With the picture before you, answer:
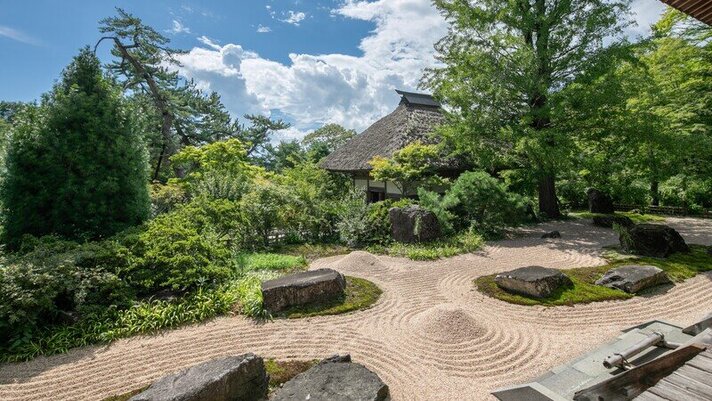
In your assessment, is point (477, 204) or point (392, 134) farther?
point (392, 134)

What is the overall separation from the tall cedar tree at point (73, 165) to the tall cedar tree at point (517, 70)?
36.0 ft

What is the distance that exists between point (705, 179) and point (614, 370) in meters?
18.6

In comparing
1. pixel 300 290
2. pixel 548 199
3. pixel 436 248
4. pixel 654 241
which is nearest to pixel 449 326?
pixel 300 290

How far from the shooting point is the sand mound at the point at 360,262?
8320 millimetres

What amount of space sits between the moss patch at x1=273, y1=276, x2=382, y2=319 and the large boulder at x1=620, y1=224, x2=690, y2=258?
22.7ft

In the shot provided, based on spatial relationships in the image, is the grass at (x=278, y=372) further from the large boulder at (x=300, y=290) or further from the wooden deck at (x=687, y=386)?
the wooden deck at (x=687, y=386)

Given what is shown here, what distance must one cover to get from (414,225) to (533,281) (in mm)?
4528

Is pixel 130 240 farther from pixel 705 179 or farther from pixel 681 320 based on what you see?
pixel 705 179

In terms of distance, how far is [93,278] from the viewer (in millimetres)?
5570

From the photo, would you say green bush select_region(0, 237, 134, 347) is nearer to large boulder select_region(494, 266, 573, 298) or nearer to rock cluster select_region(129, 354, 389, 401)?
rock cluster select_region(129, 354, 389, 401)

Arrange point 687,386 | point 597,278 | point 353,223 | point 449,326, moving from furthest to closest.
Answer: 1. point 353,223
2. point 597,278
3. point 449,326
4. point 687,386

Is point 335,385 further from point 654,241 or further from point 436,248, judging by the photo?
point 654,241

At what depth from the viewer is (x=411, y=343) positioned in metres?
4.68

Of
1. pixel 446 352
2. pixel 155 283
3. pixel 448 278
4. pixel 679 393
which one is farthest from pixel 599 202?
pixel 155 283
